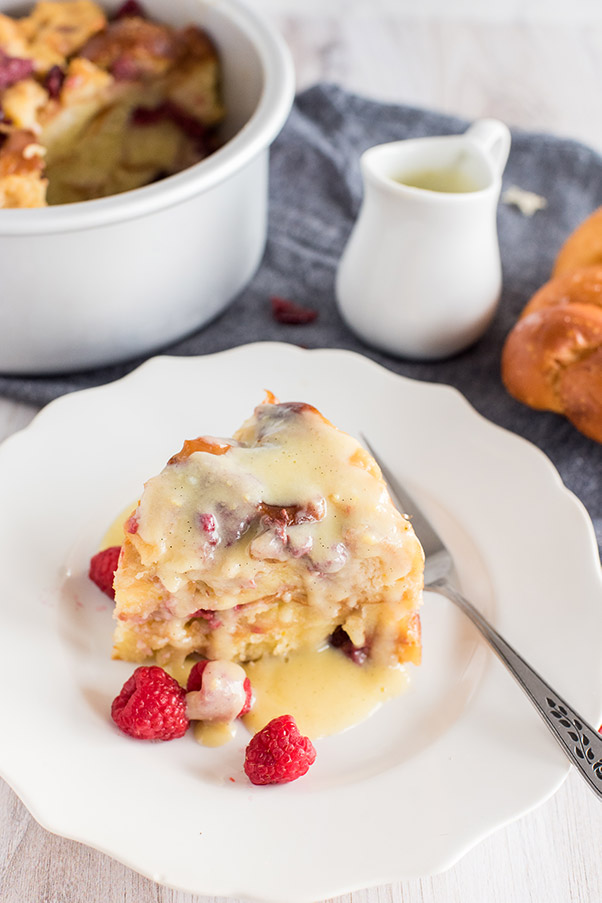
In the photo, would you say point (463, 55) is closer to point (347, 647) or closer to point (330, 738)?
point (347, 647)

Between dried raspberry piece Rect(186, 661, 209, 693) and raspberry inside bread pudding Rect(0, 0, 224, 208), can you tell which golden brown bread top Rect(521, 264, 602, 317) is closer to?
raspberry inside bread pudding Rect(0, 0, 224, 208)

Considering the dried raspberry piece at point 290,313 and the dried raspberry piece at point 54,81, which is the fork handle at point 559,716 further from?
the dried raspberry piece at point 54,81

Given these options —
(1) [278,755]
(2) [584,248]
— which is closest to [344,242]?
(2) [584,248]

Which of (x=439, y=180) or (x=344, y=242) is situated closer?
(x=439, y=180)

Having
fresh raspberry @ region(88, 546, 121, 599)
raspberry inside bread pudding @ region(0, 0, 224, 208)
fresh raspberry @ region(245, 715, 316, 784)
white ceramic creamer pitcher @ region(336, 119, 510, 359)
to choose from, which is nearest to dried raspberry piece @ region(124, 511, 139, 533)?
fresh raspberry @ region(88, 546, 121, 599)

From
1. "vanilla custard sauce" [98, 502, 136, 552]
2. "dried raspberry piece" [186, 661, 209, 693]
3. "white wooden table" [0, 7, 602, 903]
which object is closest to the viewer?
"dried raspberry piece" [186, 661, 209, 693]

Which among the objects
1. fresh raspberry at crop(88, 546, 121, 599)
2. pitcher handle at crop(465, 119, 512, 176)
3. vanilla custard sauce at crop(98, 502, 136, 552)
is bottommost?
vanilla custard sauce at crop(98, 502, 136, 552)
